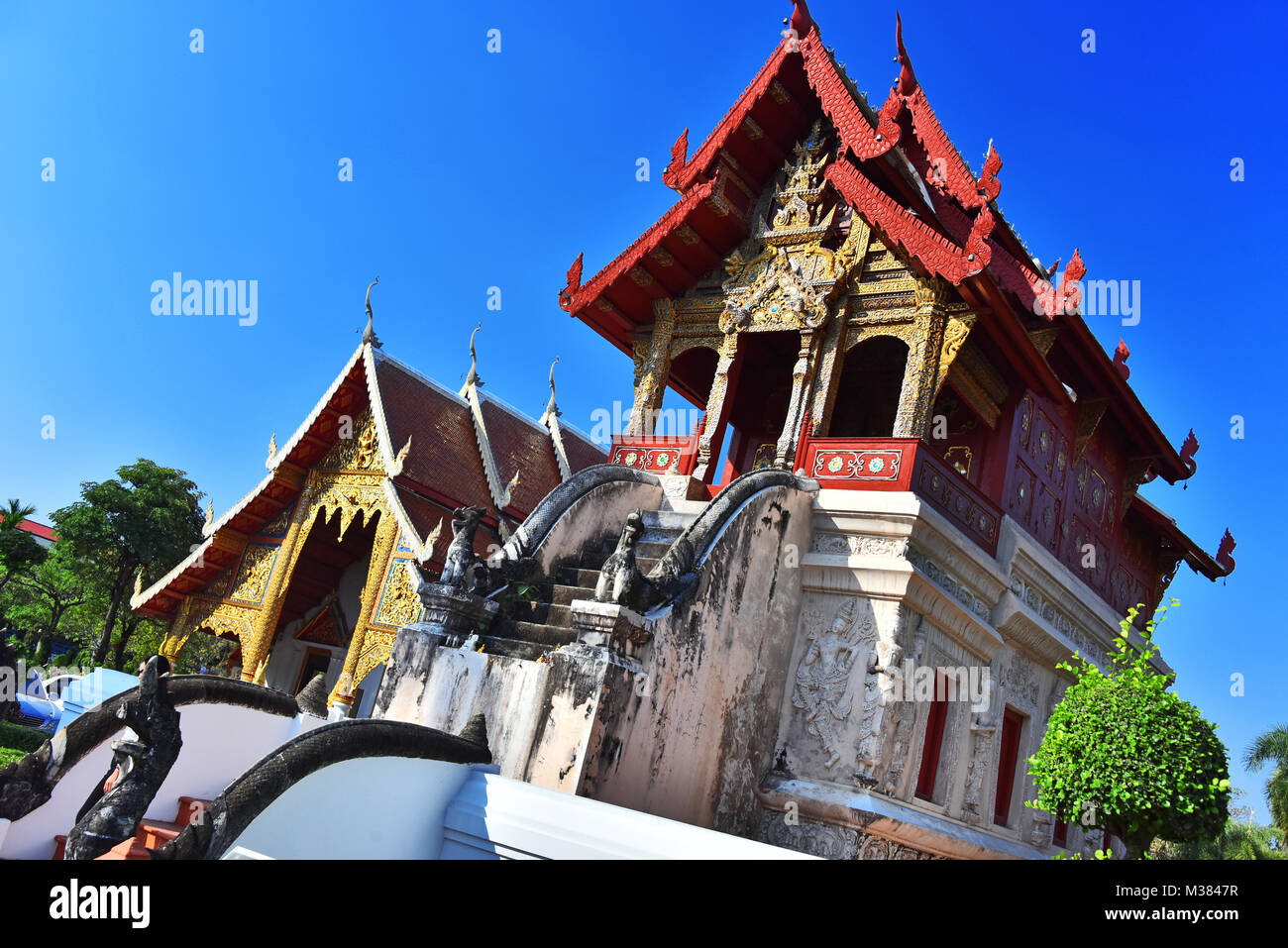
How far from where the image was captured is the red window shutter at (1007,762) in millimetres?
10180

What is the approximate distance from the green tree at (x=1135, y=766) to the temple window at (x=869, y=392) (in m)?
5.80

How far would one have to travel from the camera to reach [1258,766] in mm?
27422

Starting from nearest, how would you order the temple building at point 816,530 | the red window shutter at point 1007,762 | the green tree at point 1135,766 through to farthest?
the green tree at point 1135,766 → the temple building at point 816,530 → the red window shutter at point 1007,762

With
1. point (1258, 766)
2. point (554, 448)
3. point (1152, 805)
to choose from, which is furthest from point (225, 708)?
point (1258, 766)

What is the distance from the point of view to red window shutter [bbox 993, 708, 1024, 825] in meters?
10.2

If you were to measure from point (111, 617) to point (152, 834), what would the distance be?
1473 cm

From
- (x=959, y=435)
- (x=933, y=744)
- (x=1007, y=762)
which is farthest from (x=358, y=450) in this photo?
(x=1007, y=762)

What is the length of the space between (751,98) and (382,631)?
740 cm

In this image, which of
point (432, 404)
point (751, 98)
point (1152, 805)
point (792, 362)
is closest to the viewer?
point (1152, 805)

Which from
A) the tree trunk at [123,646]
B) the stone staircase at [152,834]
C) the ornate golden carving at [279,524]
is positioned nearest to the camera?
the stone staircase at [152,834]

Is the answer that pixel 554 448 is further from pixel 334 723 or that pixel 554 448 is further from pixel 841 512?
pixel 334 723

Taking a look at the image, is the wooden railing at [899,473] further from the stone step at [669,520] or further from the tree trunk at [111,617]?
the tree trunk at [111,617]

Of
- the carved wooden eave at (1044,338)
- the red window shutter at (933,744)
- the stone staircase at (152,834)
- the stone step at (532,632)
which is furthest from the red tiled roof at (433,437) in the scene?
the stone staircase at (152,834)
